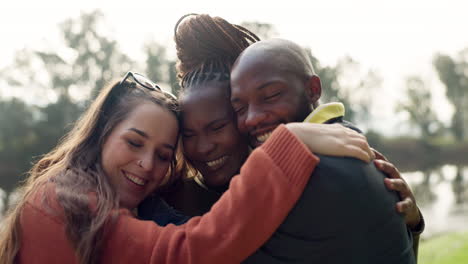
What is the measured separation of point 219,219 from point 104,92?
1336 millimetres

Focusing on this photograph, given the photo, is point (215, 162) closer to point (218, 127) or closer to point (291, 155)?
point (218, 127)

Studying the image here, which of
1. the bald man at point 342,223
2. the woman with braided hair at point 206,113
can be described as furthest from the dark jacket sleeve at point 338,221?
the woman with braided hair at point 206,113

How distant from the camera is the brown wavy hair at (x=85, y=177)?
1.87m

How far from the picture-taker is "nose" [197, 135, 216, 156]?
97.5 inches

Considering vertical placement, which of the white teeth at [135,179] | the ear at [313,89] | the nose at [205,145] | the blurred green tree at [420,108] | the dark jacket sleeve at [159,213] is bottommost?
the blurred green tree at [420,108]

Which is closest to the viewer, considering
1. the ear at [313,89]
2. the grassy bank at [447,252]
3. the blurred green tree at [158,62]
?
the ear at [313,89]

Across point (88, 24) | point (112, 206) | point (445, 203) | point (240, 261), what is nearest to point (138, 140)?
point (112, 206)

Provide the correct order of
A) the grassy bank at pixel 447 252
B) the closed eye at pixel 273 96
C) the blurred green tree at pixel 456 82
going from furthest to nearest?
the blurred green tree at pixel 456 82 < the grassy bank at pixel 447 252 < the closed eye at pixel 273 96

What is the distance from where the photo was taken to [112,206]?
79.1 inches

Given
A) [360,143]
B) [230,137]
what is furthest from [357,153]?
[230,137]

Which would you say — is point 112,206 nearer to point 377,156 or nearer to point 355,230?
point 355,230

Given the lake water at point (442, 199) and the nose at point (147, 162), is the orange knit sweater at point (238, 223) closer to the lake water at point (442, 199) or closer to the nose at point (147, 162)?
the nose at point (147, 162)

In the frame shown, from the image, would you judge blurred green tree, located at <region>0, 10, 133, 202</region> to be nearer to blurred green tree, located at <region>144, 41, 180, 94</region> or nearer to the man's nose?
blurred green tree, located at <region>144, 41, 180, 94</region>

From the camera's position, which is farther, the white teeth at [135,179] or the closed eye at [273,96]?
the white teeth at [135,179]
